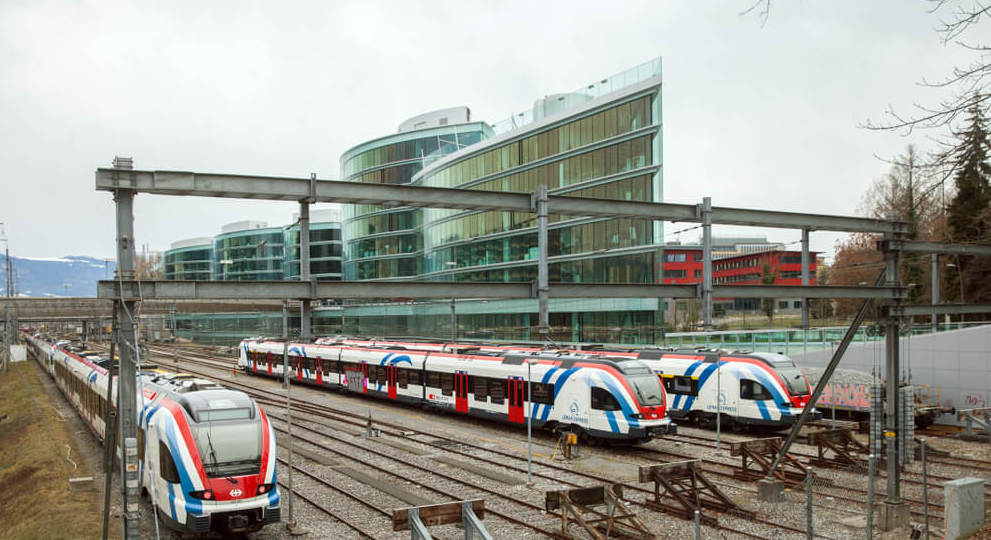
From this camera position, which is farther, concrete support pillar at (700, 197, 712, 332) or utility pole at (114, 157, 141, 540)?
concrete support pillar at (700, 197, 712, 332)

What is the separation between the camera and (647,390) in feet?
74.6

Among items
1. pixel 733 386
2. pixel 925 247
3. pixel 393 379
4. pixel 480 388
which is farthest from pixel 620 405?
pixel 393 379

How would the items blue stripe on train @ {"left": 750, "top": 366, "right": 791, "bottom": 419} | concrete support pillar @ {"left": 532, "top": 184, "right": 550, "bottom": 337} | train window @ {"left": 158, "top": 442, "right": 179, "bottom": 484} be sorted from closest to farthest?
train window @ {"left": 158, "top": 442, "right": 179, "bottom": 484}, concrete support pillar @ {"left": 532, "top": 184, "right": 550, "bottom": 337}, blue stripe on train @ {"left": 750, "top": 366, "right": 791, "bottom": 419}

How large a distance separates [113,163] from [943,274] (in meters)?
49.9

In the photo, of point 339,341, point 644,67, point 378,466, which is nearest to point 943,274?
point 644,67

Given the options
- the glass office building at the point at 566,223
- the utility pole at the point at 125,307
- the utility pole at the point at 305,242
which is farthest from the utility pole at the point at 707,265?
the glass office building at the point at 566,223

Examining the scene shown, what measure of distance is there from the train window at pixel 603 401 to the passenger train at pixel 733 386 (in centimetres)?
236

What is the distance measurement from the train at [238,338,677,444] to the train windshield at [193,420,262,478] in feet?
23.0

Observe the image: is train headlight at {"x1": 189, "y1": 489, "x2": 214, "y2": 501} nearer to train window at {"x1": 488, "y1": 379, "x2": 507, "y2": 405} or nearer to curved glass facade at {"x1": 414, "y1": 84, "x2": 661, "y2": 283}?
train window at {"x1": 488, "y1": 379, "x2": 507, "y2": 405}

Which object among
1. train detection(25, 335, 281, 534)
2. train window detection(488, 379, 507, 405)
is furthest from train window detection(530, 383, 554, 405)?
train detection(25, 335, 281, 534)

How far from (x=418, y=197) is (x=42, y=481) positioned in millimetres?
14376

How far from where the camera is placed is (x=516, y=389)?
25.9 metres

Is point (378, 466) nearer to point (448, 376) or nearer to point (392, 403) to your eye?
point (448, 376)

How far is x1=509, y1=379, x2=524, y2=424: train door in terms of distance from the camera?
25766 mm
